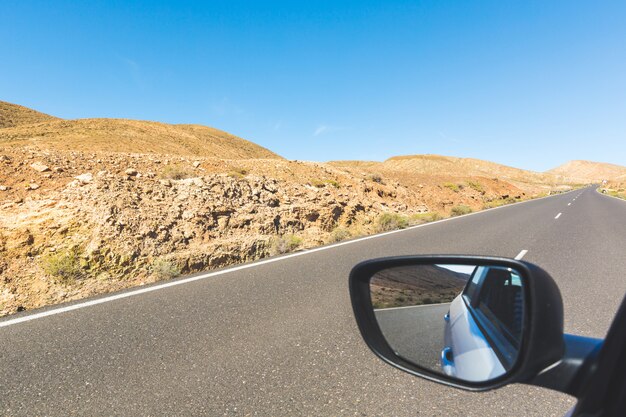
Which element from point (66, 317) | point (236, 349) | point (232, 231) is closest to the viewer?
point (236, 349)

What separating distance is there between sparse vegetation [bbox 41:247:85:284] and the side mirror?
6944mm

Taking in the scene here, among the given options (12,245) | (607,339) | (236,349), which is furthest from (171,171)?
(607,339)

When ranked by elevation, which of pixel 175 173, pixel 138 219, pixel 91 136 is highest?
pixel 91 136

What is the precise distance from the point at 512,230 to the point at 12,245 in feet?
46.8

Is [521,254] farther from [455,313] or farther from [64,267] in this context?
[64,267]

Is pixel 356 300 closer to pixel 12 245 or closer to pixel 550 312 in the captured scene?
pixel 550 312

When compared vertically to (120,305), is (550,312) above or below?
above

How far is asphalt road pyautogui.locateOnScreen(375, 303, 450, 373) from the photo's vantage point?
5.83 feet

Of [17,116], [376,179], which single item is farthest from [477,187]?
[17,116]

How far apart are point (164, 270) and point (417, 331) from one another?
631 cm

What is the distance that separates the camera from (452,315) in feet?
7.26

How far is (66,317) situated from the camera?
463cm

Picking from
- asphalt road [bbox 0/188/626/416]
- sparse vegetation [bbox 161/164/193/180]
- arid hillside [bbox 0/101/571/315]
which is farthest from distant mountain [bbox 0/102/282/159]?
asphalt road [bbox 0/188/626/416]

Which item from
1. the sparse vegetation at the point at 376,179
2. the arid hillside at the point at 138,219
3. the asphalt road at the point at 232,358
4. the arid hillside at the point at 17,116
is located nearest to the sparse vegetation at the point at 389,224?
the arid hillside at the point at 138,219
